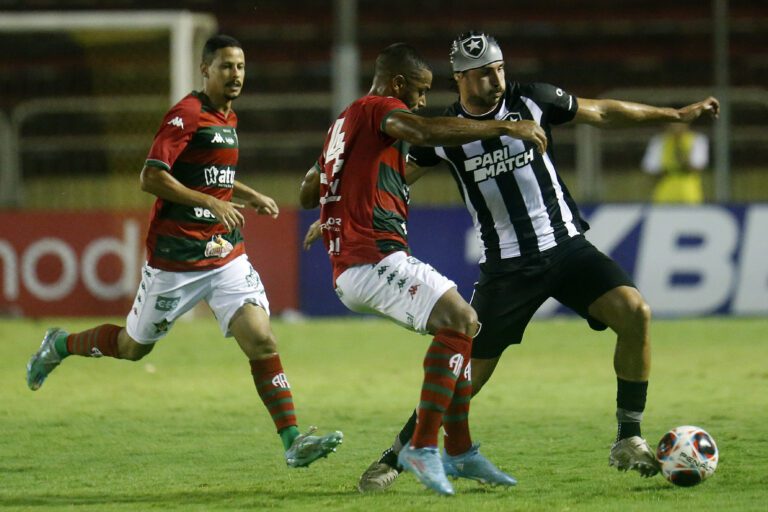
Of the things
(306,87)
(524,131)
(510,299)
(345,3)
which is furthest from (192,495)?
(306,87)

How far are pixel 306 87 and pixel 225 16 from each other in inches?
78.2

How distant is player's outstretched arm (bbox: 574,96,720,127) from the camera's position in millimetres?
6523

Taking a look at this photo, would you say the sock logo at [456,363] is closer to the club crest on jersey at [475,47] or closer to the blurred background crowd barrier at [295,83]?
the club crest on jersey at [475,47]

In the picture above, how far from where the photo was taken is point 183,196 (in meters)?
6.46

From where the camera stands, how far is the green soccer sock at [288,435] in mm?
Result: 6337

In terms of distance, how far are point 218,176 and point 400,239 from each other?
141 centimetres

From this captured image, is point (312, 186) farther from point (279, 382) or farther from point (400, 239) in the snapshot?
point (279, 382)

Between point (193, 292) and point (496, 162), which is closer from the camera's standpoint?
point (496, 162)

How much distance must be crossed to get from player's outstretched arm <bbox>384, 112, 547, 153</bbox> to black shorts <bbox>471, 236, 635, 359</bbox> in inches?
35.6

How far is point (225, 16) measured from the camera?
21.9 m

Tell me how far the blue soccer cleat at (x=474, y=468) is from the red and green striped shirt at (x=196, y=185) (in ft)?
5.80

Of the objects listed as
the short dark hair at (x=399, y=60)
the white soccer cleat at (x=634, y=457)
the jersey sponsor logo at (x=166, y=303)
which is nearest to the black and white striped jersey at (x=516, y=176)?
the short dark hair at (x=399, y=60)

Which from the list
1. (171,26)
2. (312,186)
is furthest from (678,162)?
(312,186)

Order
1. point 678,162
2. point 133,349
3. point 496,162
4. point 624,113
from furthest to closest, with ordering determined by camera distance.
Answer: point 678,162, point 133,349, point 624,113, point 496,162
